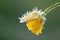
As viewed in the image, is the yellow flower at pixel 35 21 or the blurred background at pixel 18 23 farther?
the blurred background at pixel 18 23

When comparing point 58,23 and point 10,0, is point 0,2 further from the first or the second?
point 58,23

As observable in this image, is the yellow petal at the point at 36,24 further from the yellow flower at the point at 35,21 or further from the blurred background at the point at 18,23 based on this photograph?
the blurred background at the point at 18,23

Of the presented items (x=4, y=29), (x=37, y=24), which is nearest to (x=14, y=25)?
(x=4, y=29)

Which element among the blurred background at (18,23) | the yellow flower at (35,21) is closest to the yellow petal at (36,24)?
the yellow flower at (35,21)

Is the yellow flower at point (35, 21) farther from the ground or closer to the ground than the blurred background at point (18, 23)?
closer to the ground

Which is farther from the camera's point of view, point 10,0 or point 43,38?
point 10,0

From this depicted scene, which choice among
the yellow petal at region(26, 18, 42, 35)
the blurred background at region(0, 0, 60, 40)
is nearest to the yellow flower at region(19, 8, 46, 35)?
the yellow petal at region(26, 18, 42, 35)

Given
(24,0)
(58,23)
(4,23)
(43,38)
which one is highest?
(24,0)
